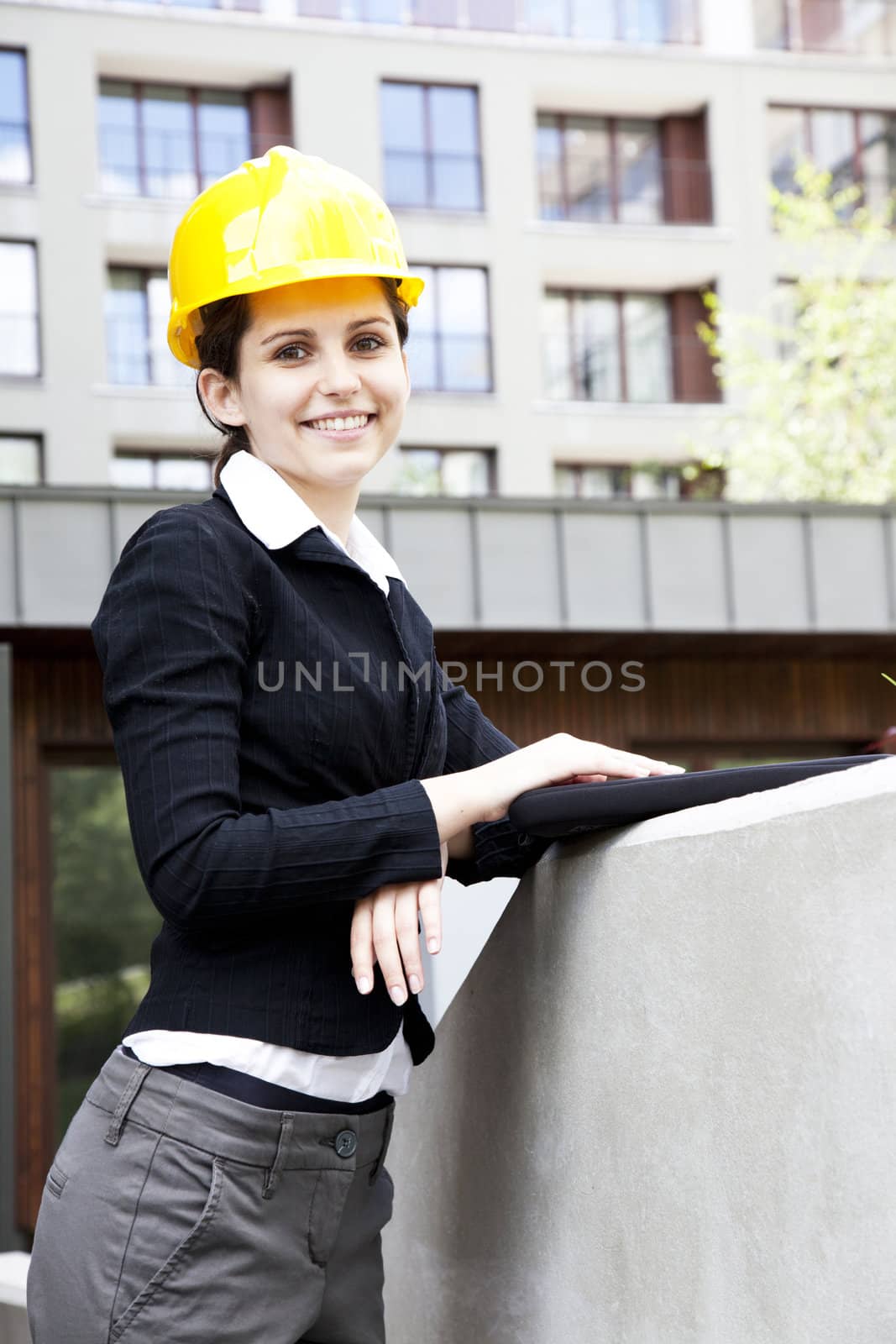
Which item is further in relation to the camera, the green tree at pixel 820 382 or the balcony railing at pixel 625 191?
the balcony railing at pixel 625 191

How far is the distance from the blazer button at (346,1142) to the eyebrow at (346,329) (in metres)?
0.78

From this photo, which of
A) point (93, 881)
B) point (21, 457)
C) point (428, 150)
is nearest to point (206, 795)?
point (93, 881)

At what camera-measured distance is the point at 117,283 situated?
69.8 ft

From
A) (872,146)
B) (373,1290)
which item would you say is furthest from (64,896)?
(872,146)

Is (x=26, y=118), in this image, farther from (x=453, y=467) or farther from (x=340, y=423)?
(x=340, y=423)

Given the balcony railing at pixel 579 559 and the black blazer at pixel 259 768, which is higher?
the balcony railing at pixel 579 559

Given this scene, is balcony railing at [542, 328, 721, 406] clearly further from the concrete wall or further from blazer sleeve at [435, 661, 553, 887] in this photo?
the concrete wall

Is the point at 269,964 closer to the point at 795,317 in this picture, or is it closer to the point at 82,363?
the point at 82,363

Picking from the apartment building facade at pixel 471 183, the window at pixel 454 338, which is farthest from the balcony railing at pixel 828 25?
the window at pixel 454 338

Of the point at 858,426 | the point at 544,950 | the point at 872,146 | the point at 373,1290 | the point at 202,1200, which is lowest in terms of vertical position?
the point at 373,1290

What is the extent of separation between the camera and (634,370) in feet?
78.3

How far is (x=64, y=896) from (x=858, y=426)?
43.5ft

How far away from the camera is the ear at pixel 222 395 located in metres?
1.66

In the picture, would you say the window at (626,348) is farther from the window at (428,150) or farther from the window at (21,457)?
the window at (21,457)
